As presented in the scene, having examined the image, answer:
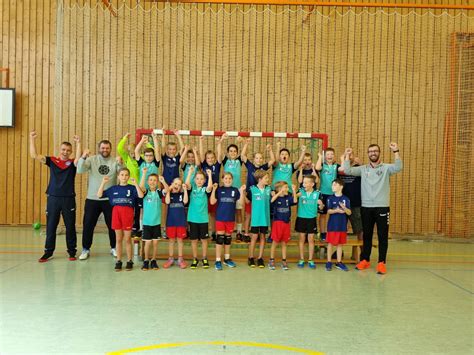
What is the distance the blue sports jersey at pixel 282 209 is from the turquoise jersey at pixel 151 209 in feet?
6.61

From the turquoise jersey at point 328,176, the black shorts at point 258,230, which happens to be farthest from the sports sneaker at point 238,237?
the turquoise jersey at point 328,176

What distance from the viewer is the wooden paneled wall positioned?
1140cm

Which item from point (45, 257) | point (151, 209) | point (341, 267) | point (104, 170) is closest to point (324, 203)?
point (341, 267)

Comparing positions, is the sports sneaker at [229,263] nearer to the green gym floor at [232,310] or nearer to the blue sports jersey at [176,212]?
the green gym floor at [232,310]

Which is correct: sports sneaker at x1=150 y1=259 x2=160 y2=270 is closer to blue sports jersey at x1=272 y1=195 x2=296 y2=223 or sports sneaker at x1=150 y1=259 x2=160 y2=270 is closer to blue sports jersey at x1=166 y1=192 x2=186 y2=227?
blue sports jersey at x1=166 y1=192 x2=186 y2=227

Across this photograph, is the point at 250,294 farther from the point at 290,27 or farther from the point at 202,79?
the point at 290,27

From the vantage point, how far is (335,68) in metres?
11.4

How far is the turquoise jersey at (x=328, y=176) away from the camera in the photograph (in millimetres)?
8289

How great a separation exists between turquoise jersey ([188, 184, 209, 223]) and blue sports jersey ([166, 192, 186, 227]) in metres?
0.14

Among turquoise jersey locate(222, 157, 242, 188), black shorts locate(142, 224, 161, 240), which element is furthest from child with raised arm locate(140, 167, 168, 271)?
turquoise jersey locate(222, 157, 242, 188)

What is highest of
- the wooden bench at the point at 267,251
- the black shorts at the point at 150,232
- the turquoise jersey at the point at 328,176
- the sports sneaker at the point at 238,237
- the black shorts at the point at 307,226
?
the turquoise jersey at the point at 328,176

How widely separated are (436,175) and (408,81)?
257 cm

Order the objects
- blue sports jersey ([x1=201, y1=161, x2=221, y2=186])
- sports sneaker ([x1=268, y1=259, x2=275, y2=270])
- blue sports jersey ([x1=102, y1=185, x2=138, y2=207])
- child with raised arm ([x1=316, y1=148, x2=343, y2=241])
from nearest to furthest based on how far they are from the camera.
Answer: blue sports jersey ([x1=102, y1=185, x2=138, y2=207]) < sports sneaker ([x1=268, y1=259, x2=275, y2=270]) < blue sports jersey ([x1=201, y1=161, x2=221, y2=186]) < child with raised arm ([x1=316, y1=148, x2=343, y2=241])

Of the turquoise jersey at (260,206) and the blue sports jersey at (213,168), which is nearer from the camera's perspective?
the turquoise jersey at (260,206)
